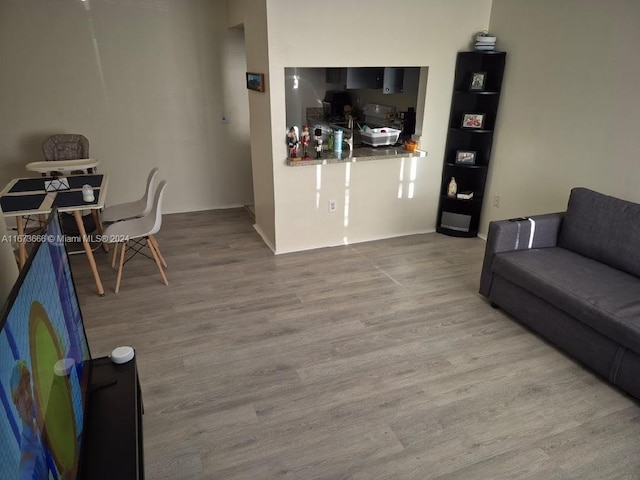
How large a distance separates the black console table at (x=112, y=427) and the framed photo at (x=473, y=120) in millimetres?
3704

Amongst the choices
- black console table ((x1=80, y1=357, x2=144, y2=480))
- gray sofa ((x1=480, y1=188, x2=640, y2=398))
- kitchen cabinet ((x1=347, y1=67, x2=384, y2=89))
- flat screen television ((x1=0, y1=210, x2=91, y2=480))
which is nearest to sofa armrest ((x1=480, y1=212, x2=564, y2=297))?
gray sofa ((x1=480, y1=188, x2=640, y2=398))

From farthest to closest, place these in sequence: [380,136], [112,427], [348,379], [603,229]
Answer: [380,136] → [603,229] → [348,379] → [112,427]

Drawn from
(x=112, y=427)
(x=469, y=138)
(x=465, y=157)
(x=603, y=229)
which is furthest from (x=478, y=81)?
(x=112, y=427)

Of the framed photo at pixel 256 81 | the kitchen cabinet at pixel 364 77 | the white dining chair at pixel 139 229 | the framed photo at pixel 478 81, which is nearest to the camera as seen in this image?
the white dining chair at pixel 139 229

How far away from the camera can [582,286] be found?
2643 millimetres

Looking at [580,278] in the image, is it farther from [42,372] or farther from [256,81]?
[256,81]

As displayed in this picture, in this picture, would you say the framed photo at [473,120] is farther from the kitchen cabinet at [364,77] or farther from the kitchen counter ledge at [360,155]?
the kitchen cabinet at [364,77]

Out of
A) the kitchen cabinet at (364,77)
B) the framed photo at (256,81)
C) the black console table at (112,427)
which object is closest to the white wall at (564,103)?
the kitchen cabinet at (364,77)

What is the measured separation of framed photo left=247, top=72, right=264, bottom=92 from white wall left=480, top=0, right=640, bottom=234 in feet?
7.53

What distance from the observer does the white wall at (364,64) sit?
3562 millimetres

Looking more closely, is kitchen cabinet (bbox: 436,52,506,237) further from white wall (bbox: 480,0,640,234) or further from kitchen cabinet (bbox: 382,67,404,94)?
kitchen cabinet (bbox: 382,67,404,94)

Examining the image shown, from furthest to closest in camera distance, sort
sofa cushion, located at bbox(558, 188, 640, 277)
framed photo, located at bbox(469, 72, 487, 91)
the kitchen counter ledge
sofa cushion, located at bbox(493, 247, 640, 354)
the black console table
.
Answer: framed photo, located at bbox(469, 72, 487, 91) → the kitchen counter ledge → sofa cushion, located at bbox(558, 188, 640, 277) → sofa cushion, located at bbox(493, 247, 640, 354) → the black console table

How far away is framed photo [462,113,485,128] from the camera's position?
418 cm

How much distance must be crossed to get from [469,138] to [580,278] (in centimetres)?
219
